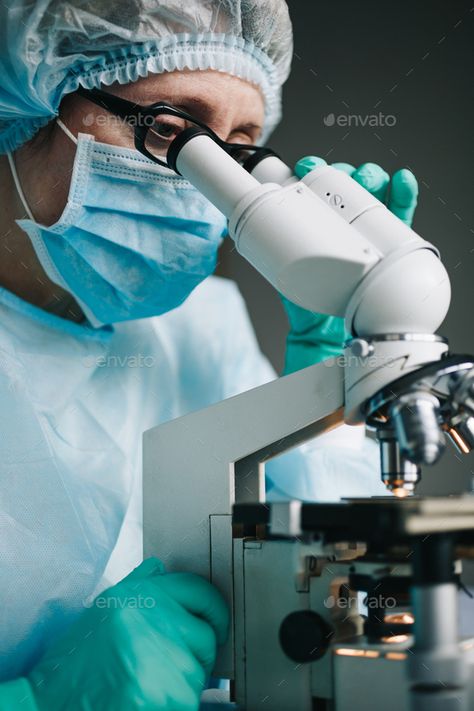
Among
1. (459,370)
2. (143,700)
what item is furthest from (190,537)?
(459,370)

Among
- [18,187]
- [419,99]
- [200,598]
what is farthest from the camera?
[419,99]

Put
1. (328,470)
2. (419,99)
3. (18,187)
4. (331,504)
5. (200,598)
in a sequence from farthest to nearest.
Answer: (419,99), (328,470), (18,187), (200,598), (331,504)

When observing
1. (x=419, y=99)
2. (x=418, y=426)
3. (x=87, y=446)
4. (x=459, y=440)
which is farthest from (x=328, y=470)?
(x=419, y=99)

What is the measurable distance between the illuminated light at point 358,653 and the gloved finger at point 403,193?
2.50ft

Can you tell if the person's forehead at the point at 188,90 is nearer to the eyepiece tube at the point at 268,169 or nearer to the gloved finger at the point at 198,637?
the eyepiece tube at the point at 268,169

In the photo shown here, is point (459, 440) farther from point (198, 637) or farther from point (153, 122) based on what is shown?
point (153, 122)

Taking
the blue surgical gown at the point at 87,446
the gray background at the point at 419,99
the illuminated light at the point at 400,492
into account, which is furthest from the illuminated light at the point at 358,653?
the gray background at the point at 419,99

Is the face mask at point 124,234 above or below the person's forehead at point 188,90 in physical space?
below

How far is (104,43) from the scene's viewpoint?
111 cm

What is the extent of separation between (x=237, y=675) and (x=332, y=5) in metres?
1.70

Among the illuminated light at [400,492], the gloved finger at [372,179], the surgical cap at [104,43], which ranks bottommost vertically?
the illuminated light at [400,492]

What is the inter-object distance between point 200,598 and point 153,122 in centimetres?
72

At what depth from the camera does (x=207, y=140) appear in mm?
1015

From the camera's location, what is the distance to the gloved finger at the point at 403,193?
3.98 ft
